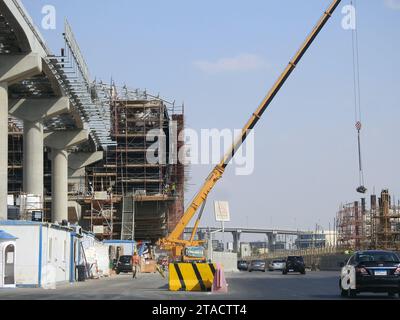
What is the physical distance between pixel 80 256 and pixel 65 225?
16.9ft

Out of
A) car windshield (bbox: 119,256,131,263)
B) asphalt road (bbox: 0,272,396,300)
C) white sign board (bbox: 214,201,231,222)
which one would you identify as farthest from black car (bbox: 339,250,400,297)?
white sign board (bbox: 214,201,231,222)

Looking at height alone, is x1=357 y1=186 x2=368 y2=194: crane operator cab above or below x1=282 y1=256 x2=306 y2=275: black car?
above

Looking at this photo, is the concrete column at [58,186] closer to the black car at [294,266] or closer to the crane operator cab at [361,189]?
the black car at [294,266]

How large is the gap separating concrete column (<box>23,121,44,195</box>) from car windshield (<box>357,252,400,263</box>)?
39596 mm

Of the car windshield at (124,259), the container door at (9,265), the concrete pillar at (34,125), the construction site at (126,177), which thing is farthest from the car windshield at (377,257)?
the construction site at (126,177)

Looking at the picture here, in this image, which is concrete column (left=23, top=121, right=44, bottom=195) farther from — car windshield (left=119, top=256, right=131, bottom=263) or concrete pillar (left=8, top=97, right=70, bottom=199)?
car windshield (left=119, top=256, right=131, bottom=263)

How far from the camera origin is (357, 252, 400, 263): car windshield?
25.9m

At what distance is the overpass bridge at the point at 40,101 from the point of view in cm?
4953

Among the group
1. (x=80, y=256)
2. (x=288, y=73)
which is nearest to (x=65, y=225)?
(x=80, y=256)

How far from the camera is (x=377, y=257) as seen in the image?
26297 millimetres

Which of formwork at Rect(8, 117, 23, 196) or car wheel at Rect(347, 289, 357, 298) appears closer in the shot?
car wheel at Rect(347, 289, 357, 298)

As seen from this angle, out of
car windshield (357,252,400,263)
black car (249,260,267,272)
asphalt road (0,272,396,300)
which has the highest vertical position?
car windshield (357,252,400,263)

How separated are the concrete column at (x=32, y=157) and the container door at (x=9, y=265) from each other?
23961 millimetres
